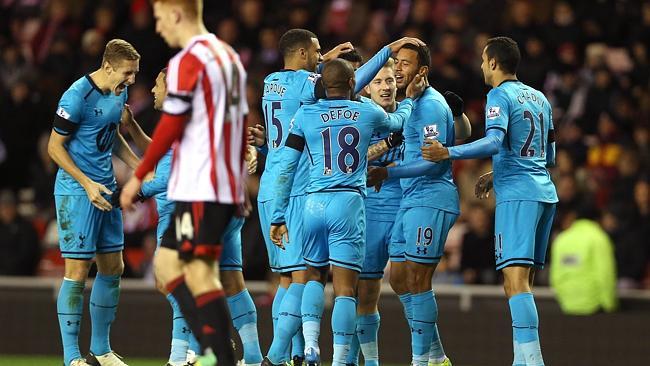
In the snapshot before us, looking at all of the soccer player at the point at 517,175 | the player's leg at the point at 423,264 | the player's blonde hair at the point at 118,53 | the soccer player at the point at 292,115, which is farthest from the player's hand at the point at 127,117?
the soccer player at the point at 517,175

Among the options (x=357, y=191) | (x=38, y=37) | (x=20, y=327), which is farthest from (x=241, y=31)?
(x=357, y=191)

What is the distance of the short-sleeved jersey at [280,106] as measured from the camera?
36.4 feet

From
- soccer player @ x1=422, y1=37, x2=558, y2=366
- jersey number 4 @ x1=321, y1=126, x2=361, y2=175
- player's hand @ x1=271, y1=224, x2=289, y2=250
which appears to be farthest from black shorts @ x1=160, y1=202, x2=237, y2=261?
soccer player @ x1=422, y1=37, x2=558, y2=366

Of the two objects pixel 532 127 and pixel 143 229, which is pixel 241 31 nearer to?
pixel 143 229

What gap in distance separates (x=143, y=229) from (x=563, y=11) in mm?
7050

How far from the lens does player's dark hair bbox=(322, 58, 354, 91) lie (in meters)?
10.3

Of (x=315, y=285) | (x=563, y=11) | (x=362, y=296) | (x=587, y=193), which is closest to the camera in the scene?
(x=315, y=285)

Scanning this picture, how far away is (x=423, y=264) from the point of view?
10992 millimetres

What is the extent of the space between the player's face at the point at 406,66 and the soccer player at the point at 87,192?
7.49ft

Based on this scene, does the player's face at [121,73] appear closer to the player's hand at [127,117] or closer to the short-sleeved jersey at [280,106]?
the player's hand at [127,117]

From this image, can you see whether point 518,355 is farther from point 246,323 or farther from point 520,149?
point 246,323

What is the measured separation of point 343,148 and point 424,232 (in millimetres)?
1227

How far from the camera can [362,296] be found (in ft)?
36.9

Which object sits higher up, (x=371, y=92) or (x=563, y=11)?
(x=563, y=11)
